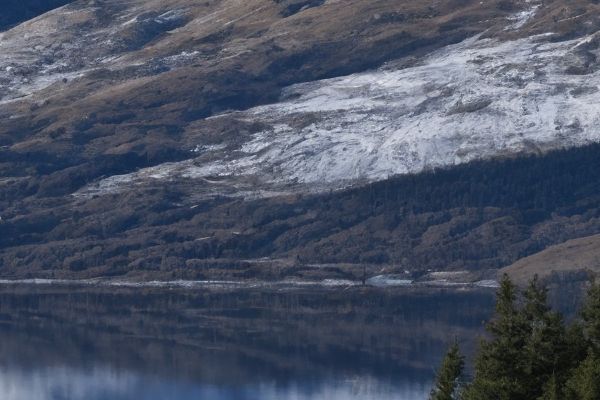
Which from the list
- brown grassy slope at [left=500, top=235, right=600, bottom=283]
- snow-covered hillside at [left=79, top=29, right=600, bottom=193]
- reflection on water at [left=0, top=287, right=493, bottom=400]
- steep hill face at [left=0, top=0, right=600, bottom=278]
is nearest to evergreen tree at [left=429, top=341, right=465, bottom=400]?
reflection on water at [left=0, top=287, right=493, bottom=400]

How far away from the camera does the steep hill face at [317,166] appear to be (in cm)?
15388

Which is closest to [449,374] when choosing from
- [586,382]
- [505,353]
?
[505,353]

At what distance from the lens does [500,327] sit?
32.8m

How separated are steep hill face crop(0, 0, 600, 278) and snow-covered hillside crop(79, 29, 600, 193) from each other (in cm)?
24

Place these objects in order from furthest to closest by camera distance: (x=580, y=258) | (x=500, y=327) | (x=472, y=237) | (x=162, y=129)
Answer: (x=162, y=129) < (x=472, y=237) < (x=580, y=258) < (x=500, y=327)

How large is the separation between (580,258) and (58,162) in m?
64.9

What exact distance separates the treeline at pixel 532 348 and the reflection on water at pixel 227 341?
58.1 m

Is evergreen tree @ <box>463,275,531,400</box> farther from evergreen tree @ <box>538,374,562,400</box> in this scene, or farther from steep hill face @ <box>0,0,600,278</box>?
steep hill face @ <box>0,0,600,278</box>

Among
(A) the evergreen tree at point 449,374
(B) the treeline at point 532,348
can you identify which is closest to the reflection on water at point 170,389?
(A) the evergreen tree at point 449,374

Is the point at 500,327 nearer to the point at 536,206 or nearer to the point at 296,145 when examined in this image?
the point at 536,206

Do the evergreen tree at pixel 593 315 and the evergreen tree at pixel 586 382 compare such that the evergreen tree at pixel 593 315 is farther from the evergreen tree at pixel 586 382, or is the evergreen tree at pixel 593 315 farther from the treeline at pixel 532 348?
the evergreen tree at pixel 586 382

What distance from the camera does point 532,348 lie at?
32.5 metres

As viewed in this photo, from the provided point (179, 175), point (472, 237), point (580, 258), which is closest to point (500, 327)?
point (580, 258)

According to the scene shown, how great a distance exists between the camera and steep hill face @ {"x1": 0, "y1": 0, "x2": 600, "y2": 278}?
154 meters
